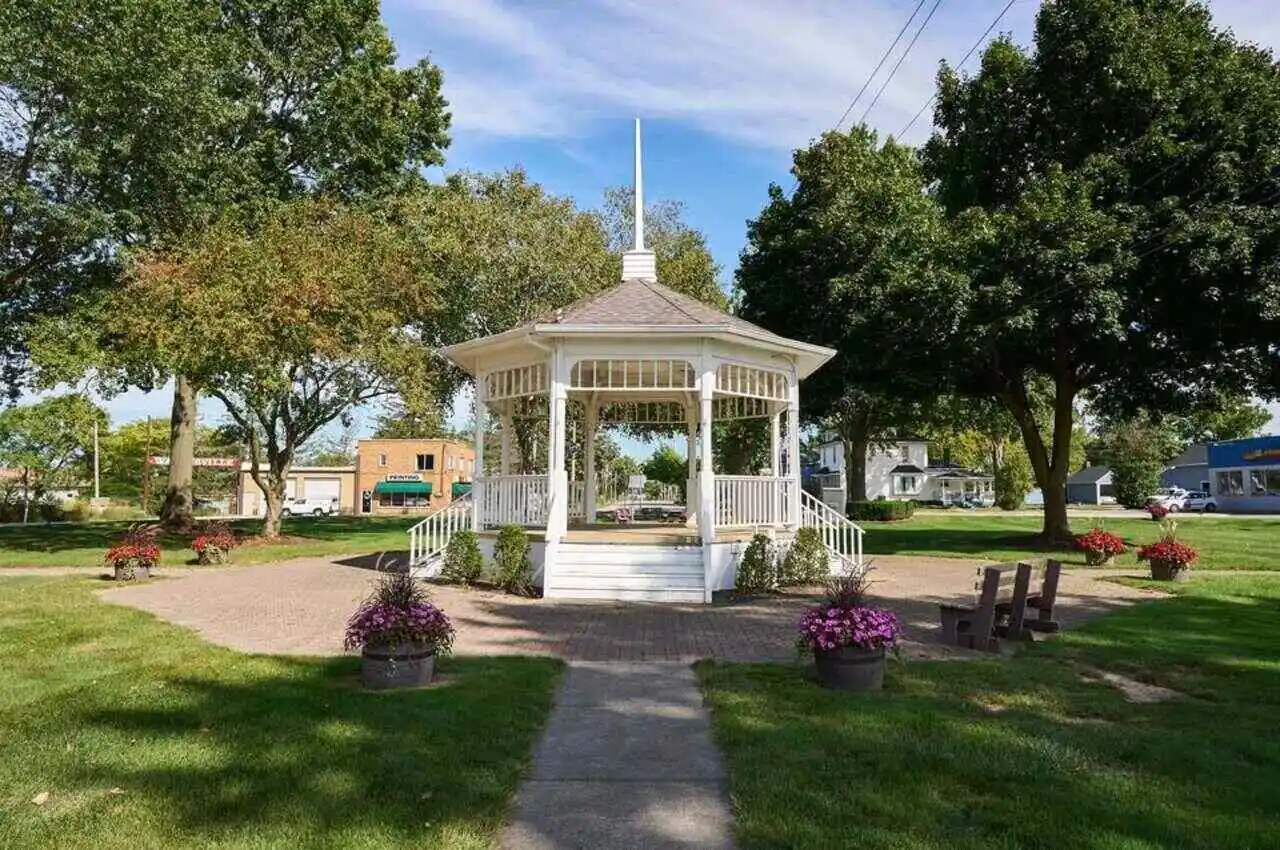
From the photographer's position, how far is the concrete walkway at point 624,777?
3.97 m

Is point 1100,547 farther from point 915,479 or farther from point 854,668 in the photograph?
point 915,479

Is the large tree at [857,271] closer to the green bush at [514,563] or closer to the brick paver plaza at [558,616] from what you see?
the brick paver plaza at [558,616]

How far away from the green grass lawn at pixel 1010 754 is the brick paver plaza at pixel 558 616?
4.64 feet

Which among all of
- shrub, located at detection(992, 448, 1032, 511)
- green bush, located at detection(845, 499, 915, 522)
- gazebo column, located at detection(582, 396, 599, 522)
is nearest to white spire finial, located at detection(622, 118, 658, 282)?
gazebo column, located at detection(582, 396, 599, 522)

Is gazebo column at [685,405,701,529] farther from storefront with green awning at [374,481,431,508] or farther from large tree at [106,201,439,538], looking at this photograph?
storefront with green awning at [374,481,431,508]

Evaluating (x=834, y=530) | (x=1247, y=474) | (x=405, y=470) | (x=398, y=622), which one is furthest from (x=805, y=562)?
(x=405, y=470)

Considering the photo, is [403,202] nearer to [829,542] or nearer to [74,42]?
[74,42]

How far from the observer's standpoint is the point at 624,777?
15.7 feet

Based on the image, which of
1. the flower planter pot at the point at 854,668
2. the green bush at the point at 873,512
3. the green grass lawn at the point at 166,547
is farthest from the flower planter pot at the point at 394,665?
the green bush at the point at 873,512

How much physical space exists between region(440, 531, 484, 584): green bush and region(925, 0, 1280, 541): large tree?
435 inches

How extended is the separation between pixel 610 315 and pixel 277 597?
6947mm

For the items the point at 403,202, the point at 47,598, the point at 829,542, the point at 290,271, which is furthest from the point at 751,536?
the point at 403,202

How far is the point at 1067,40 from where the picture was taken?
1873cm

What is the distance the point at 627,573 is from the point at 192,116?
1649cm
